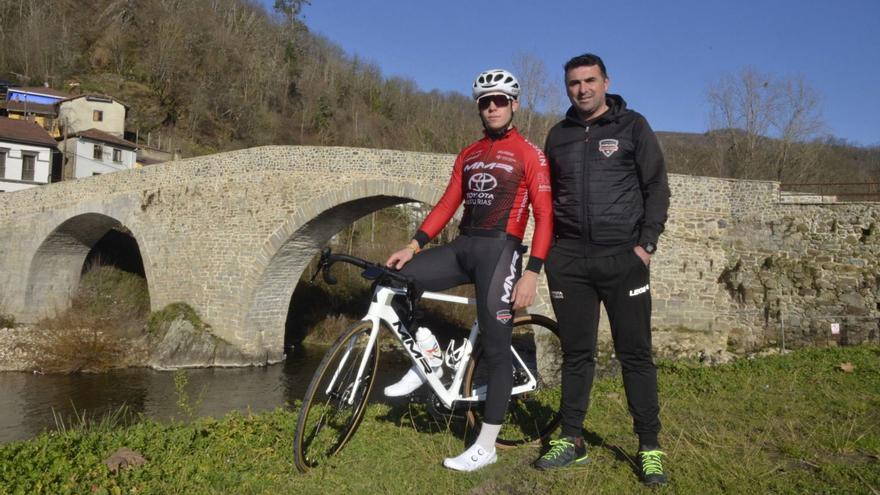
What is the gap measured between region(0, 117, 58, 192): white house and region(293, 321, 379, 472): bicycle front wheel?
29067 millimetres

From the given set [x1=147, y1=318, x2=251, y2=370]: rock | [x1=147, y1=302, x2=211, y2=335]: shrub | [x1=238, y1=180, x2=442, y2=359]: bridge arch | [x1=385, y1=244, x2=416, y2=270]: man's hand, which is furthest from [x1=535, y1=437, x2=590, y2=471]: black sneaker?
[x1=147, y1=302, x2=211, y2=335]: shrub

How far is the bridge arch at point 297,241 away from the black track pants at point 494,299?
9.64m

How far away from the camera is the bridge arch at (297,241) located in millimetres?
13117

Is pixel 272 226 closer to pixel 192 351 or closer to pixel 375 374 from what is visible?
pixel 192 351

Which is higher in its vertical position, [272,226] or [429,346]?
[272,226]

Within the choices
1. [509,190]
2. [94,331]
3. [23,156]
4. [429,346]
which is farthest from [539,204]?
[23,156]

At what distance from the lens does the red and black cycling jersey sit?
2791 mm

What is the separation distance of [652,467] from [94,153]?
1288 inches

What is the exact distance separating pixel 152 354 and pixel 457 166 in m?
13.8

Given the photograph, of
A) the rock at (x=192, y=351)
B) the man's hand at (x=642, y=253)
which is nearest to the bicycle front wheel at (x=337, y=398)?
the man's hand at (x=642, y=253)

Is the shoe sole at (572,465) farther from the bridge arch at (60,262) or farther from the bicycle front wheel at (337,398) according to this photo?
the bridge arch at (60,262)

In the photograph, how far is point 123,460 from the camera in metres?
2.84

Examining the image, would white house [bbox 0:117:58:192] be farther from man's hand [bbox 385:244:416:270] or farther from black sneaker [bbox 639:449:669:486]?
black sneaker [bbox 639:449:669:486]

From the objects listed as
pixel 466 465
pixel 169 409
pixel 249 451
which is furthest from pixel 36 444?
pixel 169 409
